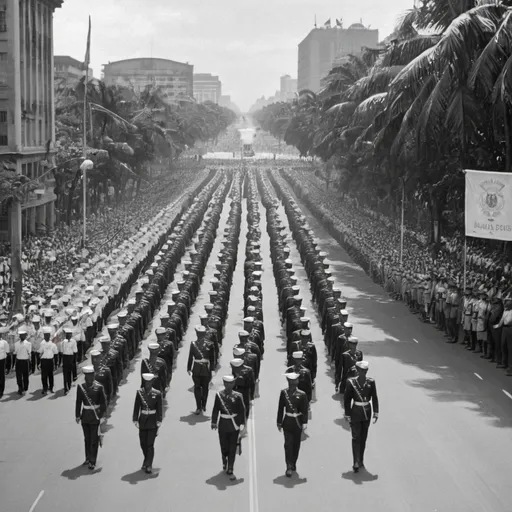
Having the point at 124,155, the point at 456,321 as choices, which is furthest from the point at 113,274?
the point at 124,155

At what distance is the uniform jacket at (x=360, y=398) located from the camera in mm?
11703

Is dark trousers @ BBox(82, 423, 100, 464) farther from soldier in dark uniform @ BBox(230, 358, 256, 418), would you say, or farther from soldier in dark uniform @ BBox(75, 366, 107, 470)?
soldier in dark uniform @ BBox(230, 358, 256, 418)

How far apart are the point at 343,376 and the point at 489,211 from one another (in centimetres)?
625

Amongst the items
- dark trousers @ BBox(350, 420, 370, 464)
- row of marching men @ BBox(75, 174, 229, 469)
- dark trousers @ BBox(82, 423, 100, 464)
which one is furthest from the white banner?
dark trousers @ BBox(82, 423, 100, 464)

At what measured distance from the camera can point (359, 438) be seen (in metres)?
11.7

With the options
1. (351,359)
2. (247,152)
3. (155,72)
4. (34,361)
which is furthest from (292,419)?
(155,72)

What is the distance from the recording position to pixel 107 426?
13703 mm

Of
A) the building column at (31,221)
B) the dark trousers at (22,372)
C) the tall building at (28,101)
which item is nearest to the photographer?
the dark trousers at (22,372)

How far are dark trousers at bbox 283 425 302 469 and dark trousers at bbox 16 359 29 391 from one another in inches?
220

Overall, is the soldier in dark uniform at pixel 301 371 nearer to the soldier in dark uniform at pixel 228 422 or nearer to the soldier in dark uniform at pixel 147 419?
the soldier in dark uniform at pixel 228 422

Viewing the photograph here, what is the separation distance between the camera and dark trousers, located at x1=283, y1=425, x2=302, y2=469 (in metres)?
11.5

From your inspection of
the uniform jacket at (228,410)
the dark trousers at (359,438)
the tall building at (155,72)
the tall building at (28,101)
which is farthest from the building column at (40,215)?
the tall building at (155,72)

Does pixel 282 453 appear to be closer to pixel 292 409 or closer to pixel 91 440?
pixel 292 409

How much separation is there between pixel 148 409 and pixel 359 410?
2600 millimetres
